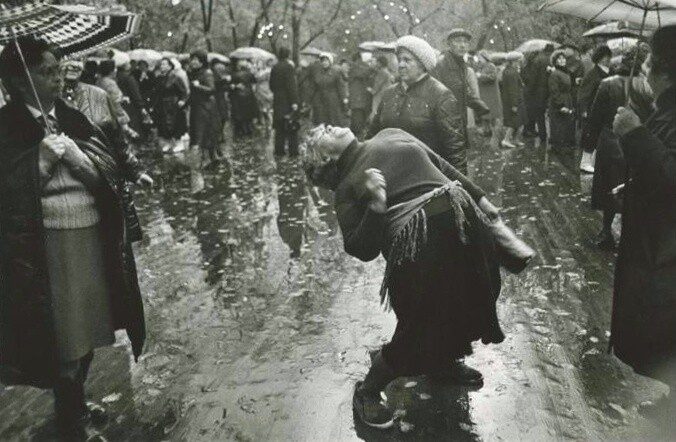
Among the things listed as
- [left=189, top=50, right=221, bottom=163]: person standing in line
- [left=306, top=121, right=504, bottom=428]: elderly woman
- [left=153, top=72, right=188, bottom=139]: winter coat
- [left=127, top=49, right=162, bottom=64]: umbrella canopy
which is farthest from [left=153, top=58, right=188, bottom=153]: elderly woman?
[left=306, top=121, right=504, bottom=428]: elderly woman

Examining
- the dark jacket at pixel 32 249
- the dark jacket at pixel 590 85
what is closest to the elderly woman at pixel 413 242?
the dark jacket at pixel 32 249

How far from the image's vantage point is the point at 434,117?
232 inches

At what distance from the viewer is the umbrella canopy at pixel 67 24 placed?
3.48m

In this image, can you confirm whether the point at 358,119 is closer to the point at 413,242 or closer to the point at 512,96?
the point at 512,96

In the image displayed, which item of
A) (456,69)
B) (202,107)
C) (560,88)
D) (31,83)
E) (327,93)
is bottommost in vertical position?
(327,93)

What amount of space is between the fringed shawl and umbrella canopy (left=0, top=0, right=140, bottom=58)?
6.28 feet

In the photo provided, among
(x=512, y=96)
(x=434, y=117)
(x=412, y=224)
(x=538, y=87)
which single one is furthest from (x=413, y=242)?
(x=512, y=96)

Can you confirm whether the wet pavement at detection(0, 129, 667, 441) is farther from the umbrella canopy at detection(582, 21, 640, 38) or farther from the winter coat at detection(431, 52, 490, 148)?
the umbrella canopy at detection(582, 21, 640, 38)

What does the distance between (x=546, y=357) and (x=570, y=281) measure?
1726 mm

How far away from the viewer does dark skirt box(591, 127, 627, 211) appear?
7.47m

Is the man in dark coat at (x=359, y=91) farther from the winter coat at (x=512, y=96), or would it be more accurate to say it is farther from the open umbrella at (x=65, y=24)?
the open umbrella at (x=65, y=24)

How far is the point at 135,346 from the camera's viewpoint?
4.41 m

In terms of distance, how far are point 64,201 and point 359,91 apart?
531 inches

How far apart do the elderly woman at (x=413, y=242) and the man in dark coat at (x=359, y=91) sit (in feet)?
42.8
